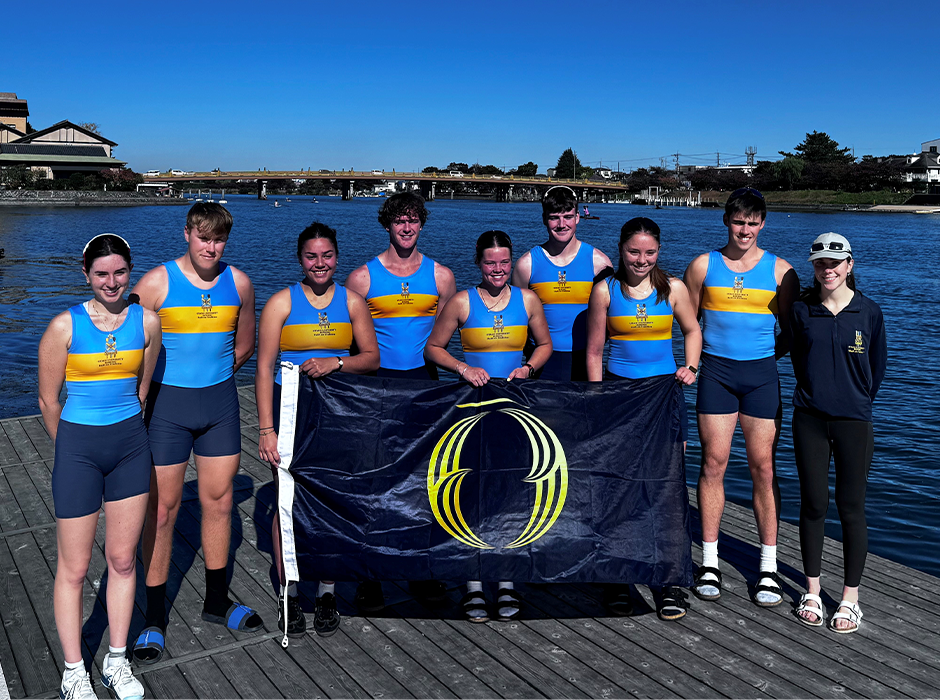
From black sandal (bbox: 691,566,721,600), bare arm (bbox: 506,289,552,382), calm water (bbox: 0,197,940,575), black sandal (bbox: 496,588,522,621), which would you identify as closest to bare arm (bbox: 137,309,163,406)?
bare arm (bbox: 506,289,552,382)

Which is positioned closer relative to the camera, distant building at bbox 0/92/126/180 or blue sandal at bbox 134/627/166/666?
blue sandal at bbox 134/627/166/666

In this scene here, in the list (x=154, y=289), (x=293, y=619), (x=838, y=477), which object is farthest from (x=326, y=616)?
(x=838, y=477)

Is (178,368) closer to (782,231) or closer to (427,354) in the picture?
(427,354)

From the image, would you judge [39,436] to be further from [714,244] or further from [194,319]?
[714,244]

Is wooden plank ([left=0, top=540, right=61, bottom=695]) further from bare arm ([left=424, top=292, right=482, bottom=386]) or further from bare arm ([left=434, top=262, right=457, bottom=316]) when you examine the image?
bare arm ([left=434, top=262, right=457, bottom=316])

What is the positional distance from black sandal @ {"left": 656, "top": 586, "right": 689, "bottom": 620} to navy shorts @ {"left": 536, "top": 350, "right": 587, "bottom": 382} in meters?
1.40

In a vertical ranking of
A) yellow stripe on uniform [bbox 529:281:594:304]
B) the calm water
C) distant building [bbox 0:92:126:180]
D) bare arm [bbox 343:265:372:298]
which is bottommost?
the calm water

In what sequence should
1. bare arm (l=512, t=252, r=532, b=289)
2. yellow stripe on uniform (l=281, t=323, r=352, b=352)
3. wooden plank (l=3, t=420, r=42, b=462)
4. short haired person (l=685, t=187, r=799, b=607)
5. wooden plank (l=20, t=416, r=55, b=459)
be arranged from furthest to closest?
wooden plank (l=20, t=416, r=55, b=459), wooden plank (l=3, t=420, r=42, b=462), bare arm (l=512, t=252, r=532, b=289), short haired person (l=685, t=187, r=799, b=607), yellow stripe on uniform (l=281, t=323, r=352, b=352)

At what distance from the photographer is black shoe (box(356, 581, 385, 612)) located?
4.54 m

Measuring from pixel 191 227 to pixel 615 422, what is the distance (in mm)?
2546

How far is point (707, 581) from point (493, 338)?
2003mm

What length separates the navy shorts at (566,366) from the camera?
5.21 meters

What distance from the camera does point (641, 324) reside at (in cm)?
468

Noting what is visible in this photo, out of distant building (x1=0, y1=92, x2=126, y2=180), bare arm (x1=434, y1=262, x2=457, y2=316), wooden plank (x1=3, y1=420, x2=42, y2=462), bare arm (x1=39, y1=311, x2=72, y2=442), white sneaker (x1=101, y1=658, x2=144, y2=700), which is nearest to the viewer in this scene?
bare arm (x1=39, y1=311, x2=72, y2=442)
